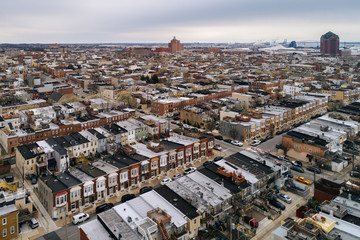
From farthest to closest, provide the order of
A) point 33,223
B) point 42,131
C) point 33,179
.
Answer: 1. point 42,131
2. point 33,179
3. point 33,223

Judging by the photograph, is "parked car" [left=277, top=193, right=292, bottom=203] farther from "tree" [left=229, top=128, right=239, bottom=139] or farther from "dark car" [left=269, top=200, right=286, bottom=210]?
"tree" [left=229, top=128, right=239, bottom=139]

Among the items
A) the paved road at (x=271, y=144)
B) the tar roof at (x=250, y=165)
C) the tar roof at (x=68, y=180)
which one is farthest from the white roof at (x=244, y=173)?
the tar roof at (x=68, y=180)

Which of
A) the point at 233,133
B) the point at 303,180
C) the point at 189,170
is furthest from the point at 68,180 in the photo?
the point at 233,133

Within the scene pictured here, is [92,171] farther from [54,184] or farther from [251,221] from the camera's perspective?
[251,221]

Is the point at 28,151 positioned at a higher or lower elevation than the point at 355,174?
higher

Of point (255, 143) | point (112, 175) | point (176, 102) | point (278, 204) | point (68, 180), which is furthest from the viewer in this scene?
point (176, 102)

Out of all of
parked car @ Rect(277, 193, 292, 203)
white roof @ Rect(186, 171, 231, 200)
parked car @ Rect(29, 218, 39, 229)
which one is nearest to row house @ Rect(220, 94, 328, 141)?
parked car @ Rect(277, 193, 292, 203)

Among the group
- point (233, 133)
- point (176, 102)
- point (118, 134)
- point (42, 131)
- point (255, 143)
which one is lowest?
point (255, 143)
